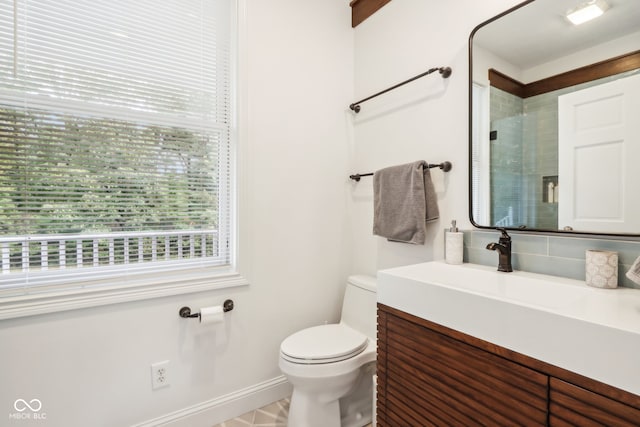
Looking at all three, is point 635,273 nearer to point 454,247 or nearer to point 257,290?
point 454,247

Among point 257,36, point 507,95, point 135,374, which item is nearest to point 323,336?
point 135,374

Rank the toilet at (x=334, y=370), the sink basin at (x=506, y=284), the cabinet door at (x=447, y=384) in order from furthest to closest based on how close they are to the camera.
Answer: the toilet at (x=334, y=370), the sink basin at (x=506, y=284), the cabinet door at (x=447, y=384)

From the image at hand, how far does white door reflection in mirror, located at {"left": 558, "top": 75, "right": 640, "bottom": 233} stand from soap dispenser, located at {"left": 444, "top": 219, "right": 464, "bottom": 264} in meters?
0.37

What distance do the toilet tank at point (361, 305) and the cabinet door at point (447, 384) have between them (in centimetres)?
48

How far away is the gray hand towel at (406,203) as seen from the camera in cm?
150

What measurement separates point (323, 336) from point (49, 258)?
1295 mm

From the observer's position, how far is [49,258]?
129 cm

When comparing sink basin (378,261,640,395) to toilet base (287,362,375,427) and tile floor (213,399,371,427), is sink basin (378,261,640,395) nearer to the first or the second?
toilet base (287,362,375,427)

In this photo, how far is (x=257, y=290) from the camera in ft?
5.66

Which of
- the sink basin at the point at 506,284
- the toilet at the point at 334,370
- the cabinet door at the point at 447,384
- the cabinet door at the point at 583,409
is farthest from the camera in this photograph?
the toilet at the point at 334,370

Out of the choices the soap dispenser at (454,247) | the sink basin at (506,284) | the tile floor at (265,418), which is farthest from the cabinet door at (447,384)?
the tile floor at (265,418)

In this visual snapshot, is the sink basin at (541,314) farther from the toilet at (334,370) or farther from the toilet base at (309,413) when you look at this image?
the toilet base at (309,413)

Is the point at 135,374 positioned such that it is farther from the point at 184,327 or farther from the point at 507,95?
the point at 507,95

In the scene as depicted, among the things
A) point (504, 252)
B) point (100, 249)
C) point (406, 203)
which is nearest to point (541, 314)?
point (504, 252)
